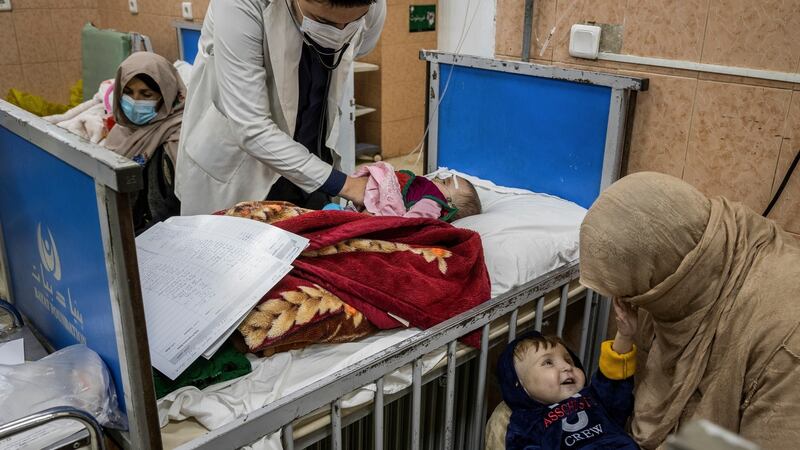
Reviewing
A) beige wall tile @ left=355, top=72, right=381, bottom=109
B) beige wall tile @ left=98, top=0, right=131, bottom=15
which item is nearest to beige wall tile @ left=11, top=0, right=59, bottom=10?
beige wall tile @ left=98, top=0, right=131, bottom=15

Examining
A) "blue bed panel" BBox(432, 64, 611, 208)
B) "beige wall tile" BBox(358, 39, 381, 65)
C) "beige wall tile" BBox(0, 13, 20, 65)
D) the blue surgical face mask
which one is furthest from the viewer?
"beige wall tile" BBox(0, 13, 20, 65)

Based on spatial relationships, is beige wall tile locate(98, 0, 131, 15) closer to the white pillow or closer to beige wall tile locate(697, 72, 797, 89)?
the white pillow

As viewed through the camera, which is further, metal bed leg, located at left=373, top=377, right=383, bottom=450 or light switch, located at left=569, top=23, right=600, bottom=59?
light switch, located at left=569, top=23, right=600, bottom=59

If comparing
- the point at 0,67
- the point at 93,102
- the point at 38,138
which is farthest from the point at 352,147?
the point at 0,67

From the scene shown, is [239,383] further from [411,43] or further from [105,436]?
[411,43]

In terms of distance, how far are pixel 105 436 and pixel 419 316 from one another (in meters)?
0.67

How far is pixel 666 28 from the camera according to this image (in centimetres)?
184

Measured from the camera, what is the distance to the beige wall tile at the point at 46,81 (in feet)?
16.5

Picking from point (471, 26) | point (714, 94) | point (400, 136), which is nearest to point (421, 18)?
point (400, 136)

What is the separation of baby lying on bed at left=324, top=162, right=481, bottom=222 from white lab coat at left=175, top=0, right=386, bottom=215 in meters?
0.16

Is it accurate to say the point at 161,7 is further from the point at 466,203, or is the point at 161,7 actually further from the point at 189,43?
the point at 466,203

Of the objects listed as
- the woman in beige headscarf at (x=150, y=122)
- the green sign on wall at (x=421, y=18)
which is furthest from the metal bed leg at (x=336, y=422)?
the green sign on wall at (x=421, y=18)

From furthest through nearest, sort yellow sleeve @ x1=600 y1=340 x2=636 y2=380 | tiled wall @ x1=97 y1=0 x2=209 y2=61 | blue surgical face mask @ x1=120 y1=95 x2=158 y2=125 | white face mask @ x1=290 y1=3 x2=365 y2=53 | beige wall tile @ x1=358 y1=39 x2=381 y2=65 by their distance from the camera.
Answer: beige wall tile @ x1=358 y1=39 x2=381 y2=65 < tiled wall @ x1=97 y1=0 x2=209 y2=61 < blue surgical face mask @ x1=120 y1=95 x2=158 y2=125 < white face mask @ x1=290 y1=3 x2=365 y2=53 < yellow sleeve @ x1=600 y1=340 x2=636 y2=380

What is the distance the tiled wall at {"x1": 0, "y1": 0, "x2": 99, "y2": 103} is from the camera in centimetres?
485
